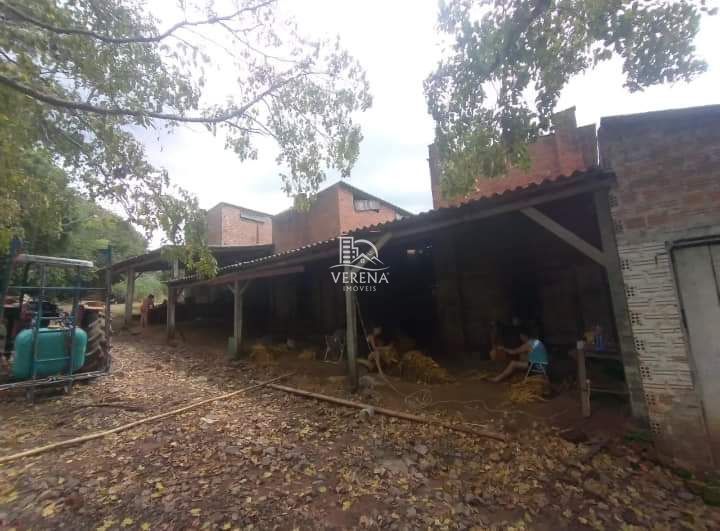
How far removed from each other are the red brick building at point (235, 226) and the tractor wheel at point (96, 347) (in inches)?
639

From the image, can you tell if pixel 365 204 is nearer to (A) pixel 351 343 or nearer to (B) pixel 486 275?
(B) pixel 486 275

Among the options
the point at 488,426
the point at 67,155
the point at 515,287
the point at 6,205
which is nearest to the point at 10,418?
the point at 6,205

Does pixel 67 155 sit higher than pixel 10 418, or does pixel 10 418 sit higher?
pixel 67 155

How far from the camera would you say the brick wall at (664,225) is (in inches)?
123

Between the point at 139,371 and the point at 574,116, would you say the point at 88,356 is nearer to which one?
the point at 139,371

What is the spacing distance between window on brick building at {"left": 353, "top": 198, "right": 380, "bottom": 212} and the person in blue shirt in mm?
14858

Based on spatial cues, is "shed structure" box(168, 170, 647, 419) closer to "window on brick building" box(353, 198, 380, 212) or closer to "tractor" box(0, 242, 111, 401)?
"tractor" box(0, 242, 111, 401)

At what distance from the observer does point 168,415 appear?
457cm

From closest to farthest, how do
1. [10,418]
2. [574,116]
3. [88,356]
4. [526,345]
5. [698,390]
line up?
1. [698,390]
2. [10,418]
3. [526,345]
4. [88,356]
5. [574,116]

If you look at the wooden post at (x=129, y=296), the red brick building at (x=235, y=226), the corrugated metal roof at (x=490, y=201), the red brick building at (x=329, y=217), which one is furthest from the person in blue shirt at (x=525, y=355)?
the red brick building at (x=235, y=226)

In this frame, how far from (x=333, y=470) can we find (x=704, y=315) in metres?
4.11

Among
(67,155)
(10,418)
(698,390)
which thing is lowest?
(10,418)

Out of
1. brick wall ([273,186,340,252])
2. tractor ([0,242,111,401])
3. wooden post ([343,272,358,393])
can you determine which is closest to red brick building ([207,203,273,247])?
brick wall ([273,186,340,252])

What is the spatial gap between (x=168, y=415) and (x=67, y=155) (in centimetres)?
421
